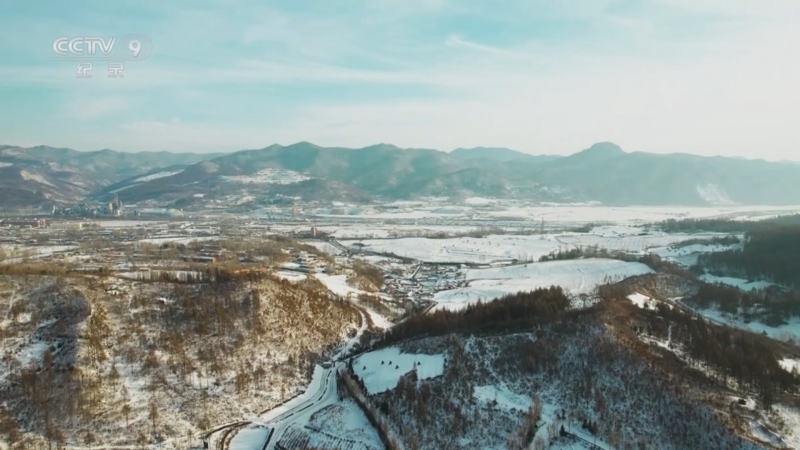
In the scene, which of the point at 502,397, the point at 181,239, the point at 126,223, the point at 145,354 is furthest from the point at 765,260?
the point at 126,223

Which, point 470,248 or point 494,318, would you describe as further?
point 470,248

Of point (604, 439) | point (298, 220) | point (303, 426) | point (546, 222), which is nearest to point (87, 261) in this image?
point (303, 426)

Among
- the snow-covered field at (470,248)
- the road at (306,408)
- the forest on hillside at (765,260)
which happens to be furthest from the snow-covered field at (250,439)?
the forest on hillside at (765,260)

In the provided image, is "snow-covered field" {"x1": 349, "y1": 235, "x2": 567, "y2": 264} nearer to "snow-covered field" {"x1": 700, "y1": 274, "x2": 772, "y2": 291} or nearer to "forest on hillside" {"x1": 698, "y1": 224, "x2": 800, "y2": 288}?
"snow-covered field" {"x1": 700, "y1": 274, "x2": 772, "y2": 291}

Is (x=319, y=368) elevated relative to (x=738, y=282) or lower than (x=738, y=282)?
lower

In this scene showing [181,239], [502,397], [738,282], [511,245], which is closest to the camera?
[502,397]

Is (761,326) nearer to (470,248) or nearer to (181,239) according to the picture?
(470,248)

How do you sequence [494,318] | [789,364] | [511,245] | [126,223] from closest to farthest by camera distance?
[789,364] < [494,318] < [511,245] < [126,223]
